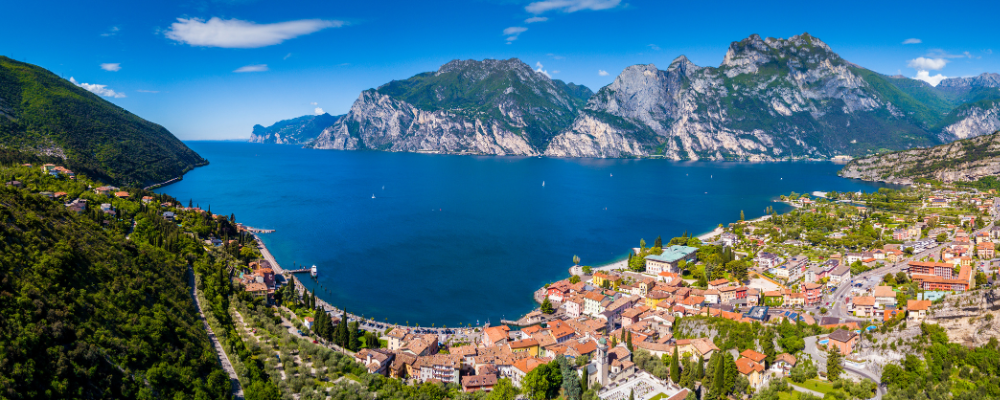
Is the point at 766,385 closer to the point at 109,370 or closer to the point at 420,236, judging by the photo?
the point at 109,370

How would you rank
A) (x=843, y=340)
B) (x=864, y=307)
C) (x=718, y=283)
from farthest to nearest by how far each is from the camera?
1. (x=718, y=283)
2. (x=864, y=307)
3. (x=843, y=340)

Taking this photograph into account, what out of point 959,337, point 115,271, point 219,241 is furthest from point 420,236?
point 959,337

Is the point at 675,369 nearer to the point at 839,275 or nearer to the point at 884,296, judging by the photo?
the point at 884,296

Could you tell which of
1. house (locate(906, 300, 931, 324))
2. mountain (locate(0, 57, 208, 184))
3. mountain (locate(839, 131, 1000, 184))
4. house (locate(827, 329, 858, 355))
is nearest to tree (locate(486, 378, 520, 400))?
house (locate(827, 329, 858, 355))

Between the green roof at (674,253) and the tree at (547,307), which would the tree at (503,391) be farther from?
the green roof at (674,253)

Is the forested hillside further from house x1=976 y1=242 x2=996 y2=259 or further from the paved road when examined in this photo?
house x1=976 y1=242 x2=996 y2=259

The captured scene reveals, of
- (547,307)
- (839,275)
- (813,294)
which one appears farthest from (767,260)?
(547,307)

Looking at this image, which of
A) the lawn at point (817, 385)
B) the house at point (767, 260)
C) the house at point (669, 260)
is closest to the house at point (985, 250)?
the house at point (767, 260)
